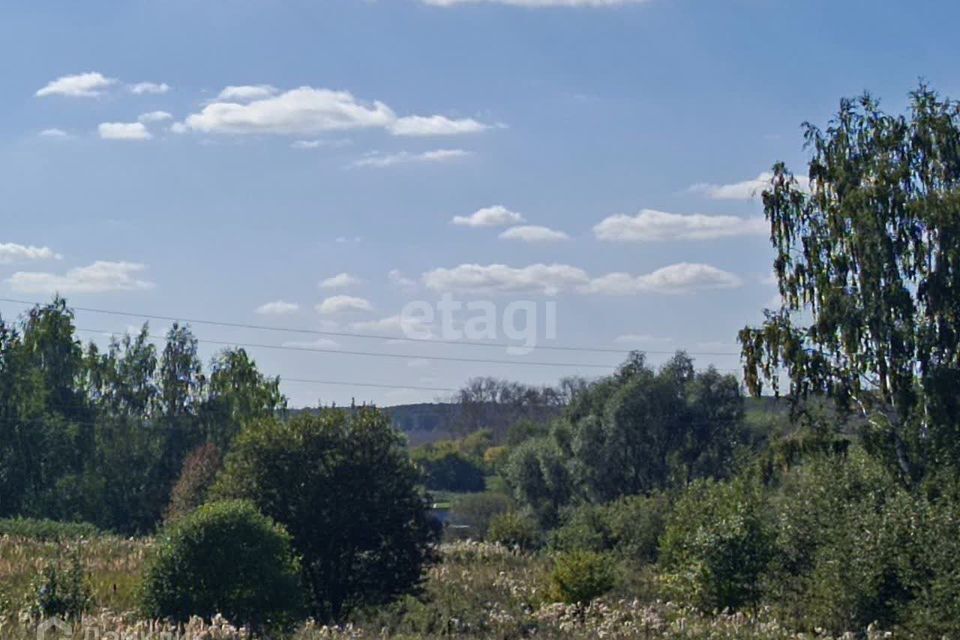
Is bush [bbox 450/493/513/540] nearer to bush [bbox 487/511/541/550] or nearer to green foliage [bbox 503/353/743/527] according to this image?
green foliage [bbox 503/353/743/527]

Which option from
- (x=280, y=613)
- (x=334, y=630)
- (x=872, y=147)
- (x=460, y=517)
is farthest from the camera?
(x=460, y=517)

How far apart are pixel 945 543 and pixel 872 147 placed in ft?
36.6

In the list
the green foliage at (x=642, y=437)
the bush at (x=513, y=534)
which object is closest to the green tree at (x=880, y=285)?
the bush at (x=513, y=534)

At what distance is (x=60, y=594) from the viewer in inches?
730

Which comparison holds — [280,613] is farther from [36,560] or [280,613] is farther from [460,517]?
[460,517]

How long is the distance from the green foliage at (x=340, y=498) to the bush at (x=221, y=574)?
4507 millimetres

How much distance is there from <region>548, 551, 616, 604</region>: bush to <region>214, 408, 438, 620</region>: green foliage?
169 inches

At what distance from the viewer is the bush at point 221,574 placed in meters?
19.4

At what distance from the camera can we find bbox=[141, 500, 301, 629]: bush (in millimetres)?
19406

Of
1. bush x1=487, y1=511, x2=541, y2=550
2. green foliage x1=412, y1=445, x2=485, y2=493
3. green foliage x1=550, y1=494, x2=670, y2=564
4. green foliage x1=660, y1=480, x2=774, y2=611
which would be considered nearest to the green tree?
green foliage x1=660, y1=480, x2=774, y2=611

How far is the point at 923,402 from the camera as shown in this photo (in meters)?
28.7

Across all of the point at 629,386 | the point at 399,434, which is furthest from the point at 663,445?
the point at 399,434

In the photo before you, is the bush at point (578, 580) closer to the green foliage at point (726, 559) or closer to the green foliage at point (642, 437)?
the green foliage at point (726, 559)

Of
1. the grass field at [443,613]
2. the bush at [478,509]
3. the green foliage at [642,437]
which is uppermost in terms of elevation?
the green foliage at [642,437]
